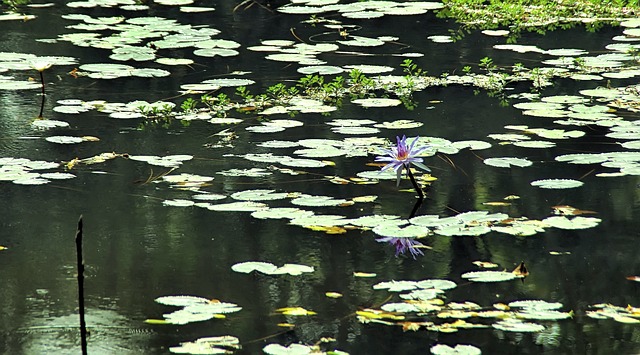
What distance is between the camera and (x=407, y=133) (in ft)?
16.1

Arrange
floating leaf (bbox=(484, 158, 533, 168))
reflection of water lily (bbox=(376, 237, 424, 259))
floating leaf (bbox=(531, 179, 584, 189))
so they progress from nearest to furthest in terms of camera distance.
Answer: reflection of water lily (bbox=(376, 237, 424, 259))
floating leaf (bbox=(531, 179, 584, 189))
floating leaf (bbox=(484, 158, 533, 168))

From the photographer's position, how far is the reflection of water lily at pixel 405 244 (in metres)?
3.40

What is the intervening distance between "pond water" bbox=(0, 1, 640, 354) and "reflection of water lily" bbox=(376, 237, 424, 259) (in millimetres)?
32

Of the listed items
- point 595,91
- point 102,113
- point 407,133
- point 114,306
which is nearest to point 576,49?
point 595,91

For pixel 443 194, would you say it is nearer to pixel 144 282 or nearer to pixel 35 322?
pixel 144 282

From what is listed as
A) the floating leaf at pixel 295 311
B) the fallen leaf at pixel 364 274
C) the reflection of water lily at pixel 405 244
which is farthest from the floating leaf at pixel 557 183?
the floating leaf at pixel 295 311

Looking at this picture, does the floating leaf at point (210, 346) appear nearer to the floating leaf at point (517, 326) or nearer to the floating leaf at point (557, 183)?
the floating leaf at point (517, 326)

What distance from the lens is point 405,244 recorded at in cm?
349

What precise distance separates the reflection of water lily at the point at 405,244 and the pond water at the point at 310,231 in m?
0.03

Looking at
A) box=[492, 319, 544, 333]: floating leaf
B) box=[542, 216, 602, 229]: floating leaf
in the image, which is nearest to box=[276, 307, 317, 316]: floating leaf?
box=[492, 319, 544, 333]: floating leaf

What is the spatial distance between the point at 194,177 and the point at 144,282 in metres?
1.06

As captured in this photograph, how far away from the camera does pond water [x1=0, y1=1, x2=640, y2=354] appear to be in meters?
2.82

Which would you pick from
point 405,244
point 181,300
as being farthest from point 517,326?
point 181,300

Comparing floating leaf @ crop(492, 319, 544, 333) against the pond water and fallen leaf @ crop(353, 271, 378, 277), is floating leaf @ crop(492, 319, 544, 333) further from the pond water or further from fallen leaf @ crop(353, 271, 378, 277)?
fallen leaf @ crop(353, 271, 378, 277)
